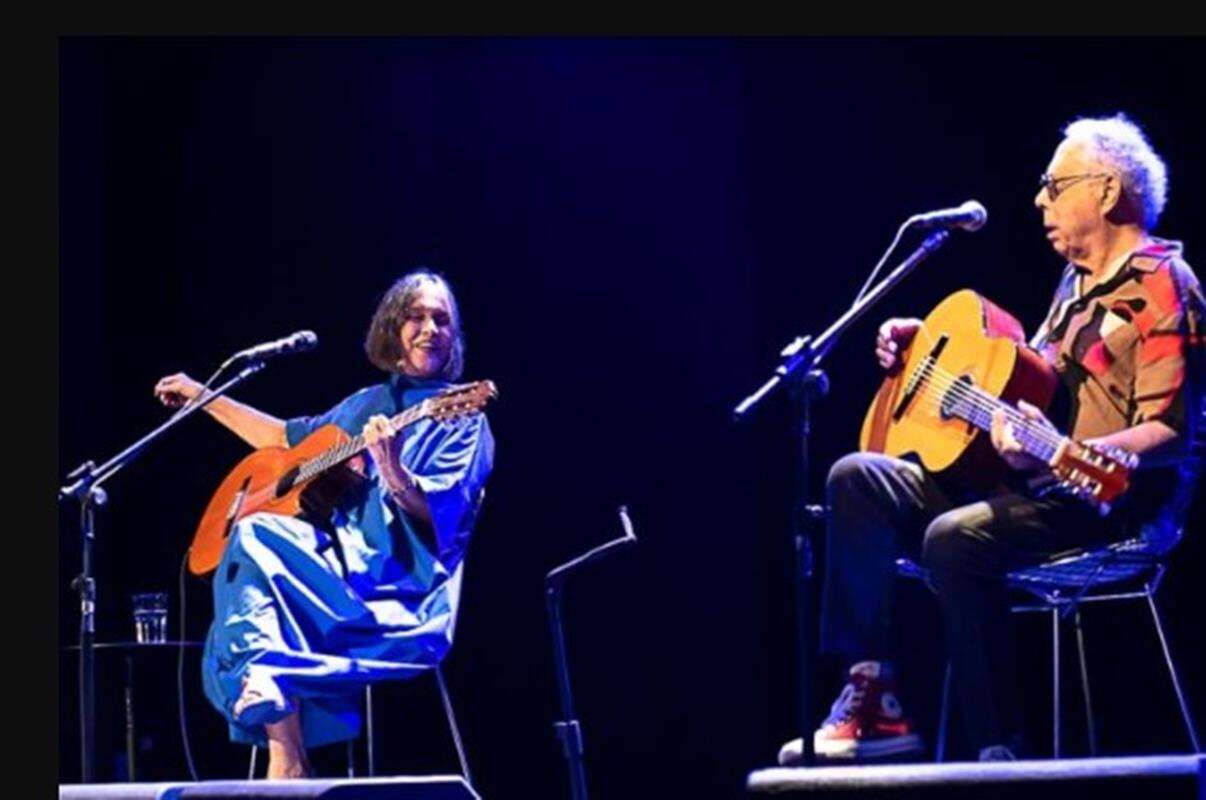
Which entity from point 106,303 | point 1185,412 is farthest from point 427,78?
point 1185,412

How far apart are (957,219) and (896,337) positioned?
0.36m

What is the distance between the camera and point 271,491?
16.1 ft

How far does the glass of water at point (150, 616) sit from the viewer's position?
5.40 metres

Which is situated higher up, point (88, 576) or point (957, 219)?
point (957, 219)

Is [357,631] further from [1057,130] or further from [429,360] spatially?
[1057,130]

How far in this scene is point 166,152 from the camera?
609cm

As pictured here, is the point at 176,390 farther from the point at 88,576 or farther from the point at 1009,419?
the point at 1009,419

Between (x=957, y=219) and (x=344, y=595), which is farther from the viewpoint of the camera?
(x=344, y=595)

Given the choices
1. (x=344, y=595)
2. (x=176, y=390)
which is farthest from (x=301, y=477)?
(x=176, y=390)

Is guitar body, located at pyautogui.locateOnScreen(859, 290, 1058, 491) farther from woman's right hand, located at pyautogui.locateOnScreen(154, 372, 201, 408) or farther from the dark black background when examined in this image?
woman's right hand, located at pyautogui.locateOnScreen(154, 372, 201, 408)

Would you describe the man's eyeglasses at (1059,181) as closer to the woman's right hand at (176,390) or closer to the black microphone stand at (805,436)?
the black microphone stand at (805,436)

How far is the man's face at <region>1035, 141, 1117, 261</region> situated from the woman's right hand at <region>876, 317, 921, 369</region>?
1.22 ft

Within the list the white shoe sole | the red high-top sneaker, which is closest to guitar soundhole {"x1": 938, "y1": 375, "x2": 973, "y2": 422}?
the red high-top sneaker

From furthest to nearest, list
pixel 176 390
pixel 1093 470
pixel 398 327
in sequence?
pixel 176 390 → pixel 398 327 → pixel 1093 470
